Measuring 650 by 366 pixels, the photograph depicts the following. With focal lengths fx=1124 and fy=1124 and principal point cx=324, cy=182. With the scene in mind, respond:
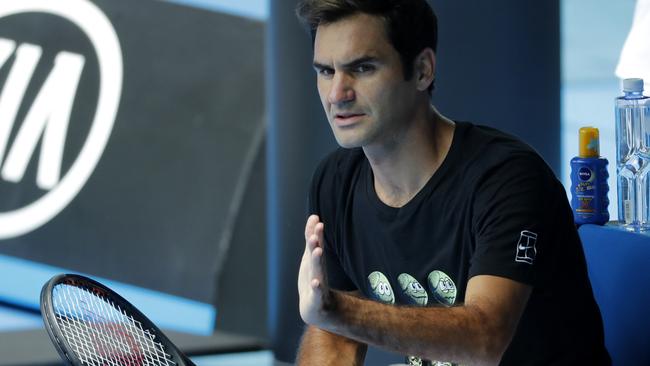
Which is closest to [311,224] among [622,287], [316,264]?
[316,264]

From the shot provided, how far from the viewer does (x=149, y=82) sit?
3.89 meters

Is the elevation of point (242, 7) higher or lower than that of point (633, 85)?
higher

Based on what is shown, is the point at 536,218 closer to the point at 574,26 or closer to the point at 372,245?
the point at 372,245

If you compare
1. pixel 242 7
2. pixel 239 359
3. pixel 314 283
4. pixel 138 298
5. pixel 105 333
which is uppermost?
pixel 242 7

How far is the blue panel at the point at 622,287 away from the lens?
1.90 m

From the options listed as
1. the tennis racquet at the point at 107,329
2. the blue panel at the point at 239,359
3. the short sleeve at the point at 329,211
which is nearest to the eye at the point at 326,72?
the short sleeve at the point at 329,211

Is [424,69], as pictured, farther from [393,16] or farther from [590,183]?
[590,183]

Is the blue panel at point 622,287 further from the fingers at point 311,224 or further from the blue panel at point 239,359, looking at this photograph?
the blue panel at point 239,359

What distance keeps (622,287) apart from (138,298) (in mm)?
2151

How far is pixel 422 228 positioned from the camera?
1.85 m

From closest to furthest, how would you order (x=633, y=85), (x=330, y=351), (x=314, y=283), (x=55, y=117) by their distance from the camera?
(x=314, y=283)
(x=330, y=351)
(x=633, y=85)
(x=55, y=117)

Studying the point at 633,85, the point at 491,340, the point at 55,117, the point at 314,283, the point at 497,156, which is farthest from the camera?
the point at 55,117

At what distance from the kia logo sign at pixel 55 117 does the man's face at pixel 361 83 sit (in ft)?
7.09

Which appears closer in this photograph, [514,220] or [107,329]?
[514,220]
